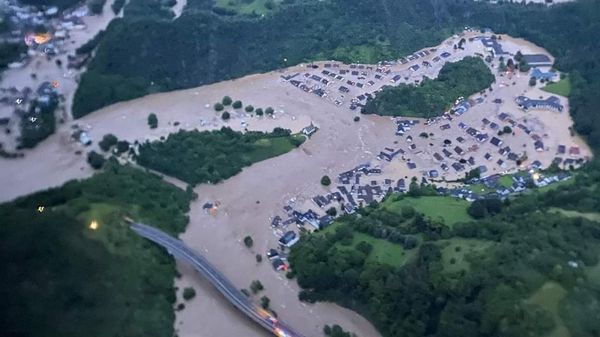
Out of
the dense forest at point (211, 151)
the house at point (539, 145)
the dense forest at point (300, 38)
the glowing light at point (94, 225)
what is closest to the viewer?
the glowing light at point (94, 225)

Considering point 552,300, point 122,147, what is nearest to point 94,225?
point 122,147

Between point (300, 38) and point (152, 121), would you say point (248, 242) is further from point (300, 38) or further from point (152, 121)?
point (300, 38)

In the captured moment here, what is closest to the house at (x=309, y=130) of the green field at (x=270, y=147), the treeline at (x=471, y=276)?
the green field at (x=270, y=147)

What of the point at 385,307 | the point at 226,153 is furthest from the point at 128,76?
the point at 385,307

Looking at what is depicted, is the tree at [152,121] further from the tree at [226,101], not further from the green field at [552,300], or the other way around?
the green field at [552,300]

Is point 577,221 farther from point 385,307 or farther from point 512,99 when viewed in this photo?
point 512,99

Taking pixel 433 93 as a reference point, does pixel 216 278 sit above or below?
below

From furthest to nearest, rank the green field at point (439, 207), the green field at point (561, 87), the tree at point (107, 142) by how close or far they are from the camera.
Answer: the green field at point (561, 87), the tree at point (107, 142), the green field at point (439, 207)
